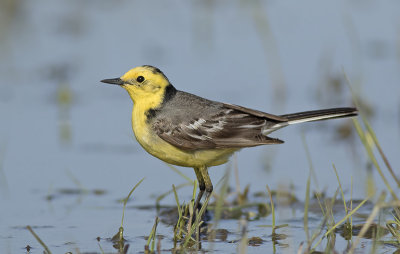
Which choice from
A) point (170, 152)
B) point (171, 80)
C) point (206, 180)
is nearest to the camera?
point (170, 152)

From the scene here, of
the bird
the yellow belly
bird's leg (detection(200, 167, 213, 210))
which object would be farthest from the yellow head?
bird's leg (detection(200, 167, 213, 210))

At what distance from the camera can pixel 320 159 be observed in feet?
30.9

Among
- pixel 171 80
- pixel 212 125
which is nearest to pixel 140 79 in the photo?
pixel 212 125

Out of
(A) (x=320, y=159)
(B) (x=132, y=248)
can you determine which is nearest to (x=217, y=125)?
(B) (x=132, y=248)

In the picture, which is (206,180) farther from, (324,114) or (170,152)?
(324,114)

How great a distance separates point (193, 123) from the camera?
757 centimetres

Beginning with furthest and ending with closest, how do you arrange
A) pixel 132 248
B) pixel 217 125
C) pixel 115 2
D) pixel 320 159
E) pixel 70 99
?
pixel 115 2
pixel 70 99
pixel 320 159
pixel 217 125
pixel 132 248

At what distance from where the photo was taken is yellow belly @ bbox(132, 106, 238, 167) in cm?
736

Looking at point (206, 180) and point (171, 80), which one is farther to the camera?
point (171, 80)

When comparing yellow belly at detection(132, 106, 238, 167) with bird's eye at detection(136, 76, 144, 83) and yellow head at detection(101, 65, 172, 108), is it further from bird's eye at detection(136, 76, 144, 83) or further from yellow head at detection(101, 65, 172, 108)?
bird's eye at detection(136, 76, 144, 83)

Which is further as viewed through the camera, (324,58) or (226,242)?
(324,58)

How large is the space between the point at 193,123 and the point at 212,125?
17cm

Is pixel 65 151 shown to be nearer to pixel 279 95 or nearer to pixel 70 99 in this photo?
pixel 70 99

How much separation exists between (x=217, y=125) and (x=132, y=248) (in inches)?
59.3
